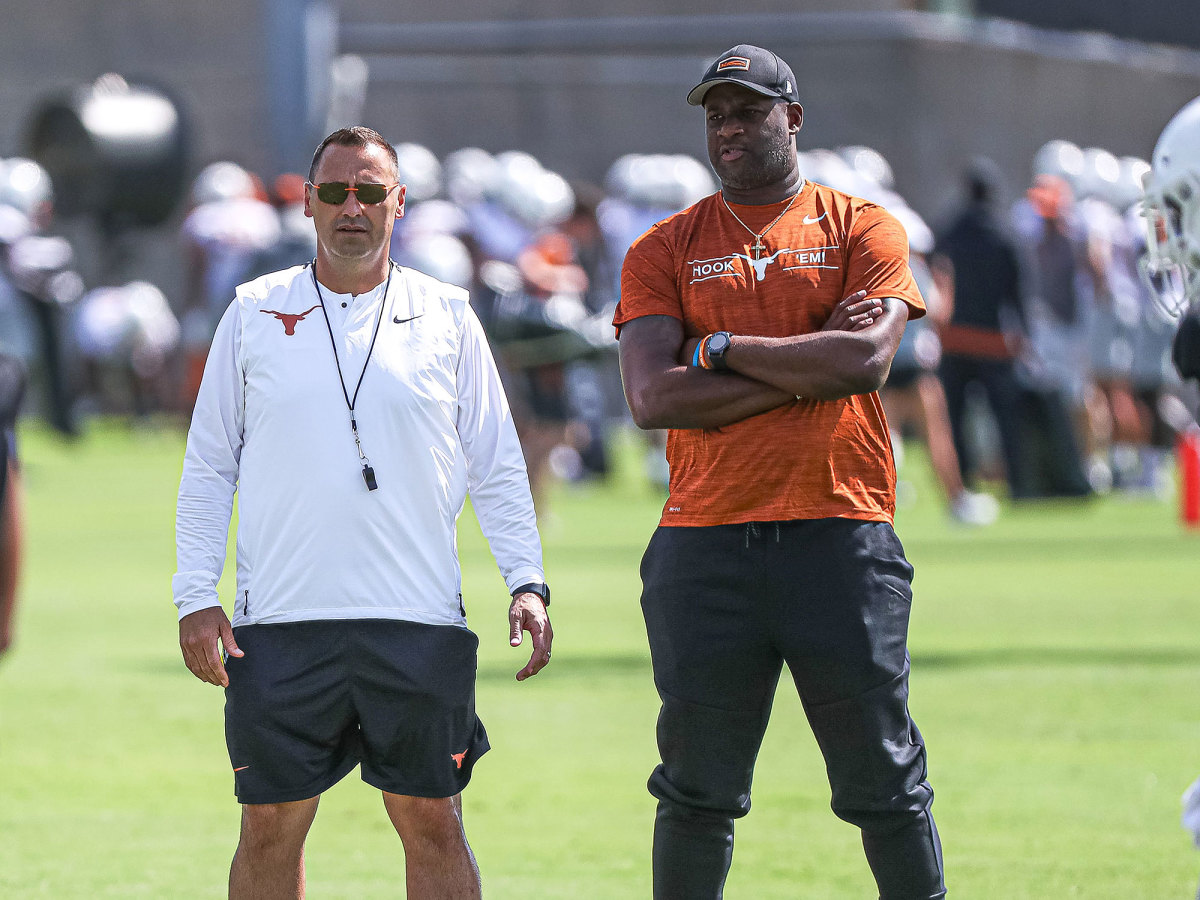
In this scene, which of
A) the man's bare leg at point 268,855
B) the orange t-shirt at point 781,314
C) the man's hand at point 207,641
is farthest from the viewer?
the orange t-shirt at point 781,314

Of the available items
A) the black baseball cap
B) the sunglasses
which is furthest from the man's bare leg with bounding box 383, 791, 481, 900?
the black baseball cap

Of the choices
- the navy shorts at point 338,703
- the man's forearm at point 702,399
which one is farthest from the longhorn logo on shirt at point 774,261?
the navy shorts at point 338,703

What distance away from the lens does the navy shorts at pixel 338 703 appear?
4.93 meters

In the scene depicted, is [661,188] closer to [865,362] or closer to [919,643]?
[919,643]

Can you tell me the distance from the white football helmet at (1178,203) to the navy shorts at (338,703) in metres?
1.72

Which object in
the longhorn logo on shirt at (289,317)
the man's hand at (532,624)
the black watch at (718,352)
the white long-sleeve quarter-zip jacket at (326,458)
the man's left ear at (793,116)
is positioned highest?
the man's left ear at (793,116)

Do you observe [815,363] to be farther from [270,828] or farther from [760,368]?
[270,828]

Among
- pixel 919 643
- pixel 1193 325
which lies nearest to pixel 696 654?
pixel 1193 325

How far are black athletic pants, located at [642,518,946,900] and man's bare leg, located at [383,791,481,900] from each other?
46cm

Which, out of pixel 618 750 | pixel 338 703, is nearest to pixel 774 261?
pixel 338 703

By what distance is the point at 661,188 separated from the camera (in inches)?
872

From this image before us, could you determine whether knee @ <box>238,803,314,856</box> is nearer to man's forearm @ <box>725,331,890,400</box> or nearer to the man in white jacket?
the man in white jacket

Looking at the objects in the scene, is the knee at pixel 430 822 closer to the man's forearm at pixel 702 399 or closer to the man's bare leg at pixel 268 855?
the man's bare leg at pixel 268 855

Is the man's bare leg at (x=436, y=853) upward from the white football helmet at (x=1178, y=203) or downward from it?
downward
